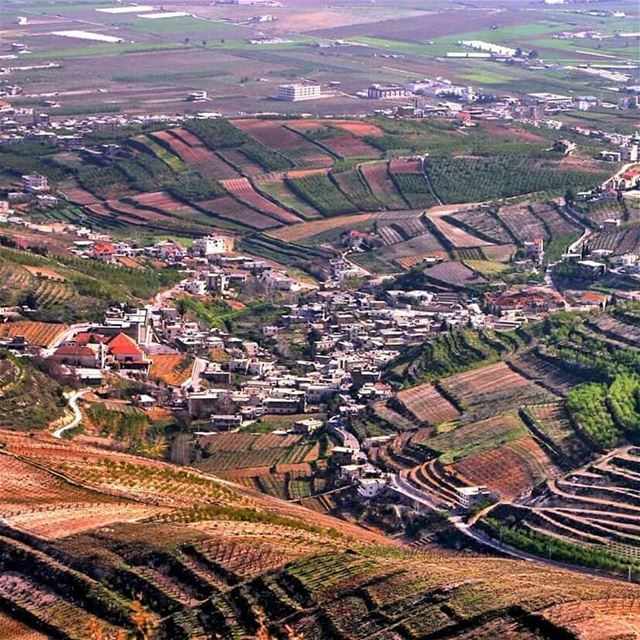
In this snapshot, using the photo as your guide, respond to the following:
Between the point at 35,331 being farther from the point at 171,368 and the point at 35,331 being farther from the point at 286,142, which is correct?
the point at 286,142

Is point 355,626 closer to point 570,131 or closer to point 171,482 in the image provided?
point 171,482

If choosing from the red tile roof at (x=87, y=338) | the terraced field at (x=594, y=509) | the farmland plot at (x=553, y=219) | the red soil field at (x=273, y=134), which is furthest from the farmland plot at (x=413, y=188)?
the terraced field at (x=594, y=509)

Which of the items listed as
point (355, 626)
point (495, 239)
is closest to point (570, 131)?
point (495, 239)

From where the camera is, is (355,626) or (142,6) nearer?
(355,626)

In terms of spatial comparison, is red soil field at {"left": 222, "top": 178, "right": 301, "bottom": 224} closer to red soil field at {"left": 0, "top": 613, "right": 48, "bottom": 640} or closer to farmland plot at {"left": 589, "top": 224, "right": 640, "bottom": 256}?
farmland plot at {"left": 589, "top": 224, "right": 640, "bottom": 256}

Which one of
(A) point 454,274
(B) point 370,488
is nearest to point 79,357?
(B) point 370,488
